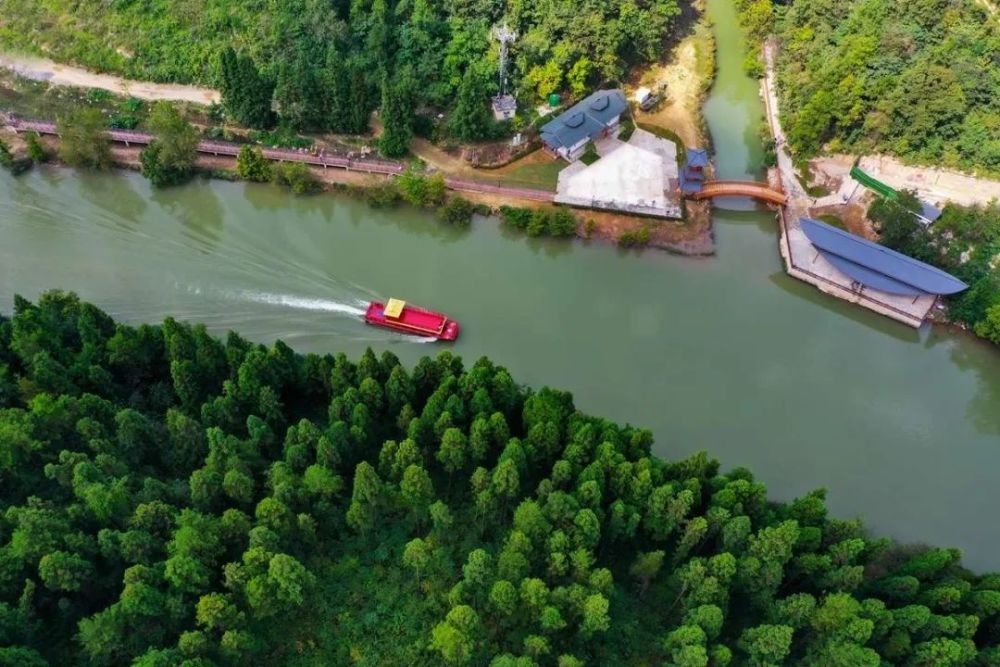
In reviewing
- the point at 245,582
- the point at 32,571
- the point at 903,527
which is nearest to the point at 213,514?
the point at 245,582

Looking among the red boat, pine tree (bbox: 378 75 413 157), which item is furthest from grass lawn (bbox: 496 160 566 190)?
the red boat

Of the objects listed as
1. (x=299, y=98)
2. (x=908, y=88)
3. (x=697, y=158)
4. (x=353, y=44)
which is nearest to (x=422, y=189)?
(x=299, y=98)

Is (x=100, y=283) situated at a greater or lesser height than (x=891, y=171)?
lesser

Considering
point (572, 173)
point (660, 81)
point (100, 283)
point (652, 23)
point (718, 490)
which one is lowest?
point (718, 490)

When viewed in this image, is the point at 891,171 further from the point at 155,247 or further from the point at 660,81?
the point at 155,247

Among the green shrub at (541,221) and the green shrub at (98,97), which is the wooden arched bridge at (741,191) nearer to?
the green shrub at (541,221)

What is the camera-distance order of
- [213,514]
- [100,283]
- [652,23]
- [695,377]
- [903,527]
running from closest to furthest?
[213,514]
[903,527]
[695,377]
[100,283]
[652,23]

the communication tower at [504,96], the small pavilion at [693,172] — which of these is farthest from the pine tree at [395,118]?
the small pavilion at [693,172]

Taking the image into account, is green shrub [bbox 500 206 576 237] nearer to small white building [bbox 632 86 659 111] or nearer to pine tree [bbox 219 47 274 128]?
small white building [bbox 632 86 659 111]
